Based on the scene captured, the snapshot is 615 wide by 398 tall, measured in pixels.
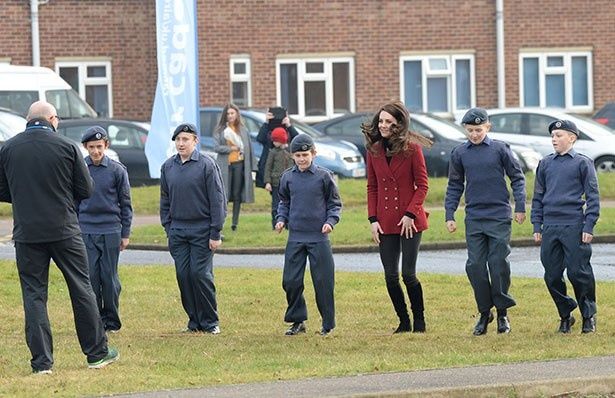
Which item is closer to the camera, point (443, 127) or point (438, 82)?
point (443, 127)

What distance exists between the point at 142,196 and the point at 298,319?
46.1ft

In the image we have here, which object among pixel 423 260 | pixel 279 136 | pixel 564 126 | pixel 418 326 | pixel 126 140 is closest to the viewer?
pixel 564 126

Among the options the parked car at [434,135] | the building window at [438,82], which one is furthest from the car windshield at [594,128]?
the building window at [438,82]

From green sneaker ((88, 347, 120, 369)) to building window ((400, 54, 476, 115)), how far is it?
93.4 ft

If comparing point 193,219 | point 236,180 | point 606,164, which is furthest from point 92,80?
point 193,219

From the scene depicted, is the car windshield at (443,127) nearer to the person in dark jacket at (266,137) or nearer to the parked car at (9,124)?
the parked car at (9,124)

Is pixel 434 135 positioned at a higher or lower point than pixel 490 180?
lower

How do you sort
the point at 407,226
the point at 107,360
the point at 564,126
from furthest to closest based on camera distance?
the point at 564,126
the point at 407,226
the point at 107,360

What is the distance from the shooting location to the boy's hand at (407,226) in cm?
1284

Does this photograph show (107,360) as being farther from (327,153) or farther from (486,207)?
(327,153)

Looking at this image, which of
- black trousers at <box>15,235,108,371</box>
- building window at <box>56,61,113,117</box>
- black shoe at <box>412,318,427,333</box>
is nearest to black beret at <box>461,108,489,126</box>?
black shoe at <box>412,318,427,333</box>

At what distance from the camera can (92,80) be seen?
3809 centimetres

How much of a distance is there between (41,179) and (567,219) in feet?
13.9

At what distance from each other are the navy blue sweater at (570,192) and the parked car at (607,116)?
23.5m
